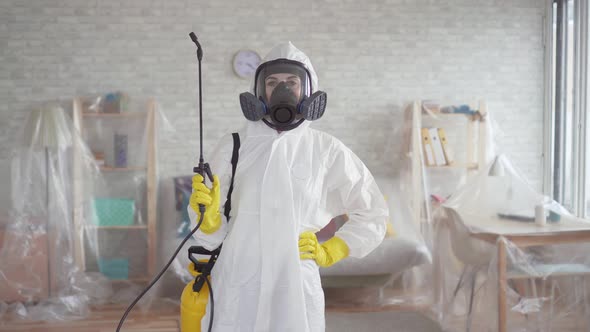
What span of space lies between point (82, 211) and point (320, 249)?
2820mm

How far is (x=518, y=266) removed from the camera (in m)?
2.88

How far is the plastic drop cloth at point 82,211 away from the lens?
12.6ft

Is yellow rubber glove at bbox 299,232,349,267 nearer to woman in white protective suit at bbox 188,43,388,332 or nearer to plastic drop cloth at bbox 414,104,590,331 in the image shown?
woman in white protective suit at bbox 188,43,388,332

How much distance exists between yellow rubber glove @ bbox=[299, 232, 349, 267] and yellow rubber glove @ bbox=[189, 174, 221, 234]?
26 centimetres

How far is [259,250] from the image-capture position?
1.68 metres

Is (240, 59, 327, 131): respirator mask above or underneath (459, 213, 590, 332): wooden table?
above

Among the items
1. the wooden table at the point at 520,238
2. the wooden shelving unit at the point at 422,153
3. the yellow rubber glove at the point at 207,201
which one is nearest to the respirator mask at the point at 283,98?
Result: the yellow rubber glove at the point at 207,201

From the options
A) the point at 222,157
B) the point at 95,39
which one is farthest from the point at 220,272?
the point at 95,39

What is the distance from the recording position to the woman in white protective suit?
1652mm

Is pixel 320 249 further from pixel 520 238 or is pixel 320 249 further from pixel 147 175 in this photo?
pixel 147 175

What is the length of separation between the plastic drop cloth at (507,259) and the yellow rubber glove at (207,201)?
1.69 metres

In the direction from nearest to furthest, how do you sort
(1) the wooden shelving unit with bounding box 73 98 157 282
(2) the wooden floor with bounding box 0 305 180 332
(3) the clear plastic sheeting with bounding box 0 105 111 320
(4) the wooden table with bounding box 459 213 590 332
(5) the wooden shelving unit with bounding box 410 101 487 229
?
(4) the wooden table with bounding box 459 213 590 332, (2) the wooden floor with bounding box 0 305 180 332, (3) the clear plastic sheeting with bounding box 0 105 111 320, (1) the wooden shelving unit with bounding box 73 98 157 282, (5) the wooden shelving unit with bounding box 410 101 487 229

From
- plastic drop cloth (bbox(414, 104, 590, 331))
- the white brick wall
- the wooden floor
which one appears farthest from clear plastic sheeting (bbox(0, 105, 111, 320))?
plastic drop cloth (bbox(414, 104, 590, 331))

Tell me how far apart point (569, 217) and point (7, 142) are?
12.7 feet
